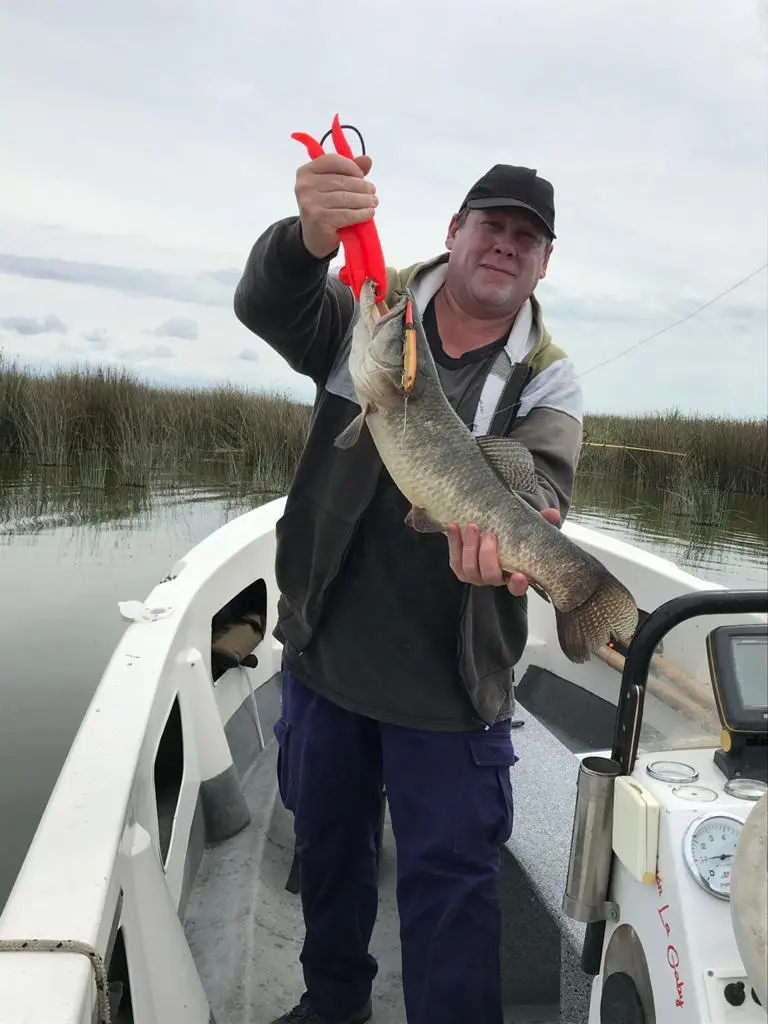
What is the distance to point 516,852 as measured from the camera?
2.72 meters

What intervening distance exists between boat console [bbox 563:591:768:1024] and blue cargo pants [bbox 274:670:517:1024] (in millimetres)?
443

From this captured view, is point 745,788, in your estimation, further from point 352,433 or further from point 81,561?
point 81,561

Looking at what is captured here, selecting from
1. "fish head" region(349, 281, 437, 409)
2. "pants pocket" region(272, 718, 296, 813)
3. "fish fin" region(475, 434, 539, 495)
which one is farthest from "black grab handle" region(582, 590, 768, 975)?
"pants pocket" region(272, 718, 296, 813)

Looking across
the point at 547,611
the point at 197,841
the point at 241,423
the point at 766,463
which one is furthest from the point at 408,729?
the point at 766,463

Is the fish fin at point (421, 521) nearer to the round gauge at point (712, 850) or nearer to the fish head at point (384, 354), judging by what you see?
the fish head at point (384, 354)

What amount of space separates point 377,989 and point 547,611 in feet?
9.72

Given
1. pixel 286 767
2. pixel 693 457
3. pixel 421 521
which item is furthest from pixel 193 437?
pixel 421 521

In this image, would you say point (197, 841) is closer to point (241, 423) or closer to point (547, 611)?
point (547, 611)

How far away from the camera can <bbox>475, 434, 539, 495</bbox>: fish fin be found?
2154 mm

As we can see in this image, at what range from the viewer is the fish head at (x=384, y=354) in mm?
2004

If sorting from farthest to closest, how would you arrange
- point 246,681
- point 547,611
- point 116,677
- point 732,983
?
point 547,611 < point 246,681 < point 116,677 < point 732,983

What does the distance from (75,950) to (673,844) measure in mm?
1119

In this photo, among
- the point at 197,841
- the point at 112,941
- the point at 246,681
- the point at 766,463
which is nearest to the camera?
the point at 112,941

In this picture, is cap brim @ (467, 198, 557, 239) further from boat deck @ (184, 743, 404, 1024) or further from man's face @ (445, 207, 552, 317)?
boat deck @ (184, 743, 404, 1024)
